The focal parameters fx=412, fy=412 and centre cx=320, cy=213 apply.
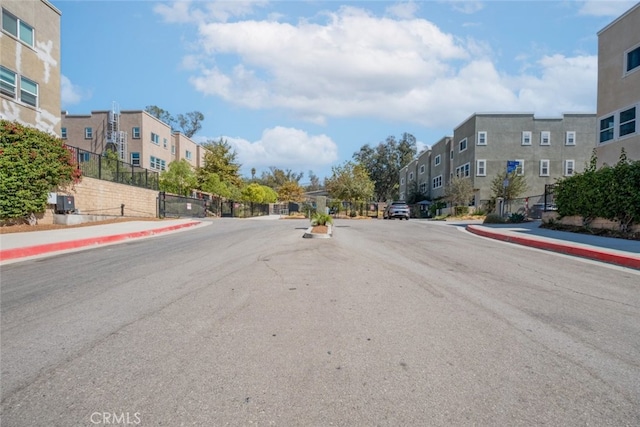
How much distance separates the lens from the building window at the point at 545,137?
1706 inches

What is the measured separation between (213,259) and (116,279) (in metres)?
2.61

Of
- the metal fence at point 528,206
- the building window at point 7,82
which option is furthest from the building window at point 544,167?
the building window at point 7,82

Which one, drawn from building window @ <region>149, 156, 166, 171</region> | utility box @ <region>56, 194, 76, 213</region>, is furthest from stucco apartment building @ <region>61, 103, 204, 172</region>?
utility box @ <region>56, 194, 76, 213</region>

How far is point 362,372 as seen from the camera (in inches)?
136

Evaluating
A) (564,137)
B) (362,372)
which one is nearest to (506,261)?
(362,372)

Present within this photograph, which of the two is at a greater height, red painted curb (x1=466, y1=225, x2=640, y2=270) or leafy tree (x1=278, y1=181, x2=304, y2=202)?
leafy tree (x1=278, y1=181, x2=304, y2=202)

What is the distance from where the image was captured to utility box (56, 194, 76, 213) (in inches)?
723

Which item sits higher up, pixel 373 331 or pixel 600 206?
pixel 600 206

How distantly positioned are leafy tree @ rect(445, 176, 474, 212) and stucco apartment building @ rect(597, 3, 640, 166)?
18.7 m

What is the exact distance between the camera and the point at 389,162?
3755 inches

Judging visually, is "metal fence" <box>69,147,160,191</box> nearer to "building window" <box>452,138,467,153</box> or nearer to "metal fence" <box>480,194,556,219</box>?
"metal fence" <box>480,194,556,219</box>

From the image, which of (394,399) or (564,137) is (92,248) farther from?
(564,137)

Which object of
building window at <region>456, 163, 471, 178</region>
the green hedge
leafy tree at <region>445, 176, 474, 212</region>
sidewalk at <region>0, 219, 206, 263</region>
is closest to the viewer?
sidewalk at <region>0, 219, 206, 263</region>

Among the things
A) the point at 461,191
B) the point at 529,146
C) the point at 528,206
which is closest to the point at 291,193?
the point at 461,191
